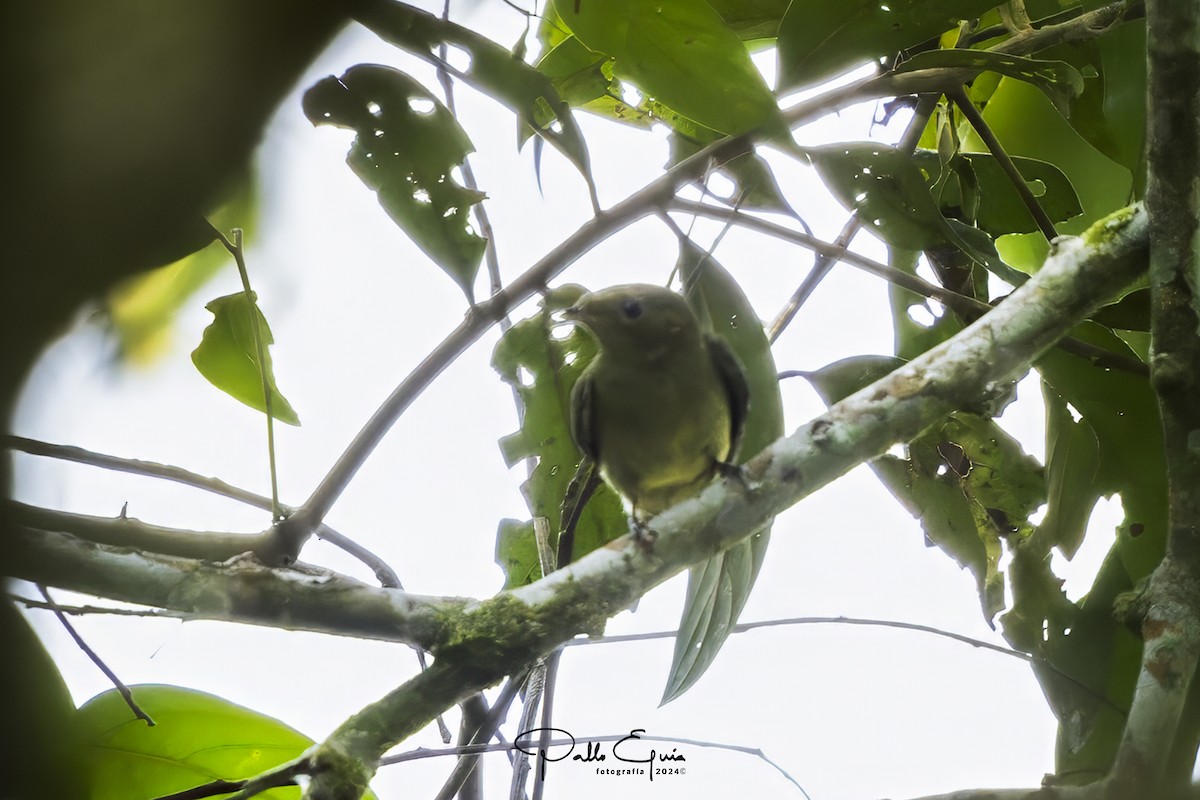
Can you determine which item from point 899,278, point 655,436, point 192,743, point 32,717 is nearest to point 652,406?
point 655,436

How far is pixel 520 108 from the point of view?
4.68 ft

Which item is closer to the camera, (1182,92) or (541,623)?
(541,623)

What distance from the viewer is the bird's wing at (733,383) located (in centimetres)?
184

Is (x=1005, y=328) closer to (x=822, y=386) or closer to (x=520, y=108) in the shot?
(x=822, y=386)

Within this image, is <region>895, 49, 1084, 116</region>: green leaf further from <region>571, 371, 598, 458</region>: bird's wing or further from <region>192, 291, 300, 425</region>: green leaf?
<region>192, 291, 300, 425</region>: green leaf

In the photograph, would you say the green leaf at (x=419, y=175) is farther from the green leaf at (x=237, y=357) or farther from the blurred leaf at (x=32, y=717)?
the blurred leaf at (x=32, y=717)

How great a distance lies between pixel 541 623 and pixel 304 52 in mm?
Result: 681

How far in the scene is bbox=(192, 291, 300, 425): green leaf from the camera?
143 centimetres

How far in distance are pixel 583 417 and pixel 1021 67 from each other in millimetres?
1061

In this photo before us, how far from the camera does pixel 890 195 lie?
1712mm

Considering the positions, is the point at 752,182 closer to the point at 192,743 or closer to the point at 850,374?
the point at 850,374

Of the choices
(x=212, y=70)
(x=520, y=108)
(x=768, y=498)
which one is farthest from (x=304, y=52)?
(x=768, y=498)

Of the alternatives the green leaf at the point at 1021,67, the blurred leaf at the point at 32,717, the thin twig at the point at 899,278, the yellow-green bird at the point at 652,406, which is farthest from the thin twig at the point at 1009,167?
the blurred leaf at the point at 32,717

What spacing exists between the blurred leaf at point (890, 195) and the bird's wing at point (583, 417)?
25.8 inches
